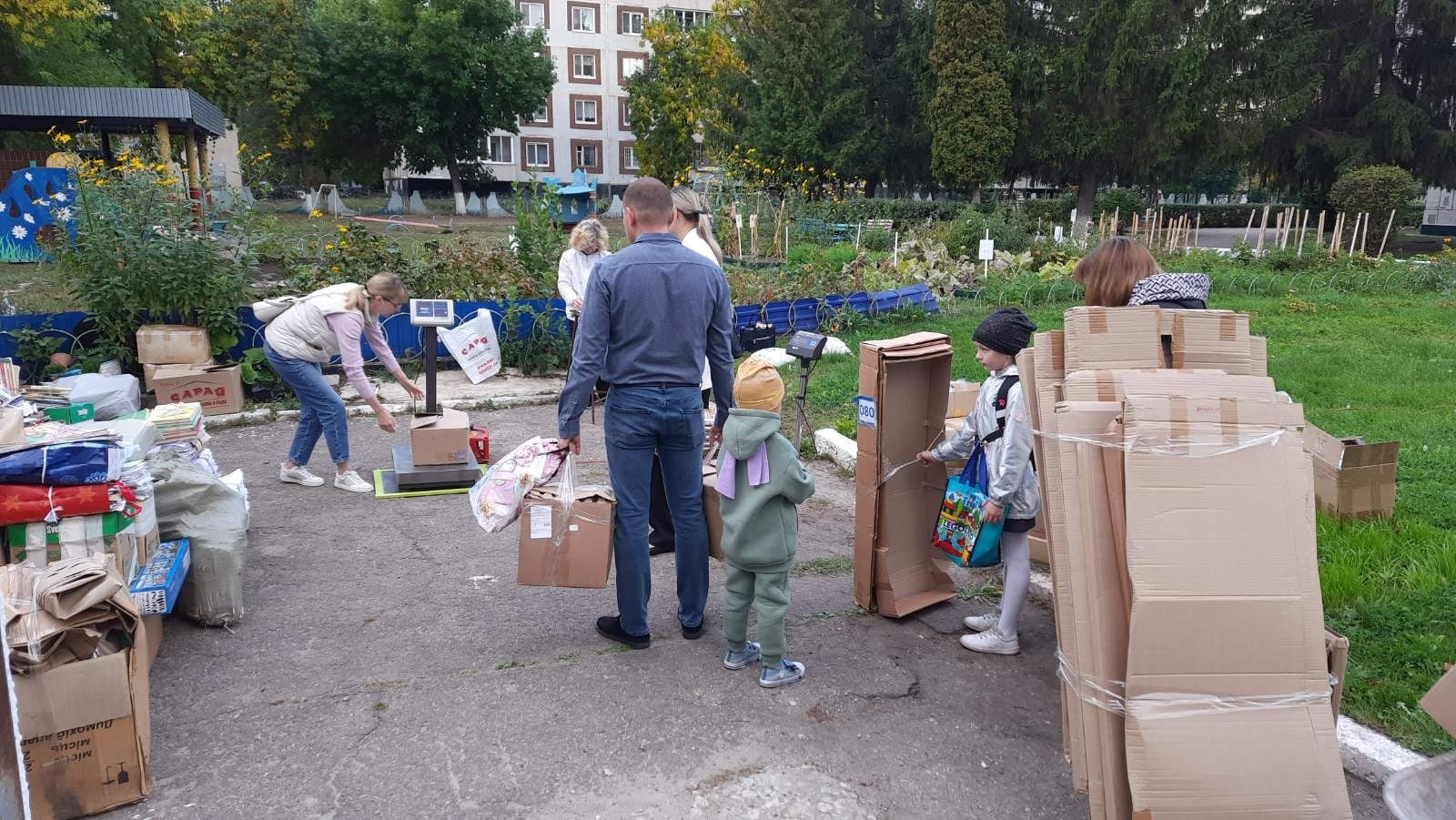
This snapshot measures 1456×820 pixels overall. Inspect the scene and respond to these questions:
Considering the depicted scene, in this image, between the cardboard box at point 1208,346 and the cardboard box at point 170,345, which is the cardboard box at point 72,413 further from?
the cardboard box at point 1208,346

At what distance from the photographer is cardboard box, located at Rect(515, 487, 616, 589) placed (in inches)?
158

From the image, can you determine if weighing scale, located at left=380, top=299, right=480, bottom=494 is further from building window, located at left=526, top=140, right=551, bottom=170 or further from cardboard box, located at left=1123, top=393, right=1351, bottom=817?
building window, located at left=526, top=140, right=551, bottom=170

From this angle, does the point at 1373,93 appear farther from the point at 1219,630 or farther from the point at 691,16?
the point at 691,16

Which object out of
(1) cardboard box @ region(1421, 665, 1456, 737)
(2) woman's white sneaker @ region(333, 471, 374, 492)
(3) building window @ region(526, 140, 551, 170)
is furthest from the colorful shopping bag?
(3) building window @ region(526, 140, 551, 170)

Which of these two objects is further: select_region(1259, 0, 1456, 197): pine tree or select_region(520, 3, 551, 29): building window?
select_region(520, 3, 551, 29): building window

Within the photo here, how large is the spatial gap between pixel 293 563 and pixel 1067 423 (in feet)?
13.9

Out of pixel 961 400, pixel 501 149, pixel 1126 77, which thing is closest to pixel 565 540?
pixel 961 400

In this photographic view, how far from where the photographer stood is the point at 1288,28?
27625 mm

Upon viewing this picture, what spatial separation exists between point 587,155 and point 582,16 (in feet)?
25.4

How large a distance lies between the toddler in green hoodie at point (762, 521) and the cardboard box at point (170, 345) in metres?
6.70

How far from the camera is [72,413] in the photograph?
5855 mm

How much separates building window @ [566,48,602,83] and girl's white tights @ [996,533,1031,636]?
184 feet

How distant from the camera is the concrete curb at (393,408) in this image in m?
8.14

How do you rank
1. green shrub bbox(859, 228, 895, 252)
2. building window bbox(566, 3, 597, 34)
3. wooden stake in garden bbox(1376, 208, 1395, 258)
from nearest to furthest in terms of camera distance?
green shrub bbox(859, 228, 895, 252) < wooden stake in garden bbox(1376, 208, 1395, 258) < building window bbox(566, 3, 597, 34)
